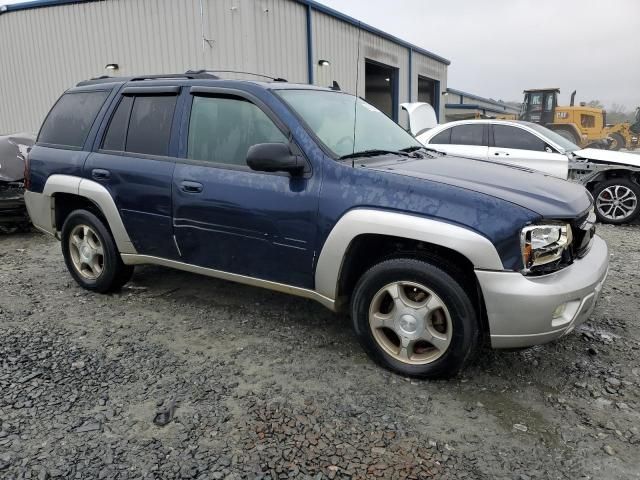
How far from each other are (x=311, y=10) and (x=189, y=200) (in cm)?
1069

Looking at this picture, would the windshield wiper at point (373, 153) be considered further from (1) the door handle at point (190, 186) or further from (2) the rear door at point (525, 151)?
(2) the rear door at point (525, 151)

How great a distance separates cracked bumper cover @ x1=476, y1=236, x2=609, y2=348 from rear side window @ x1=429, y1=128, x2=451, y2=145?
6.11m

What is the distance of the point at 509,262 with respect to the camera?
8.56 feet

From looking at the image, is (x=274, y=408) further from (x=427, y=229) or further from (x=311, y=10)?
(x=311, y=10)

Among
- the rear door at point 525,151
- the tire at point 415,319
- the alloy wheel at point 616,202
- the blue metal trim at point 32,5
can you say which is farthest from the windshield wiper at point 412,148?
the blue metal trim at point 32,5

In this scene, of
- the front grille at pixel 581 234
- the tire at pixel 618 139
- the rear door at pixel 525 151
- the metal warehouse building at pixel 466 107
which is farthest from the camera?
the metal warehouse building at pixel 466 107

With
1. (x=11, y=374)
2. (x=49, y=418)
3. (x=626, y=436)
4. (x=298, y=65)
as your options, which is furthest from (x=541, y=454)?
(x=298, y=65)

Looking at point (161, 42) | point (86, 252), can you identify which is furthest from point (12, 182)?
point (161, 42)

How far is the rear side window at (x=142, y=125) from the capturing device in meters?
3.84

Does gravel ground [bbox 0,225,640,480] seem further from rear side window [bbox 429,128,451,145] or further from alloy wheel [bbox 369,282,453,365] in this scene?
rear side window [bbox 429,128,451,145]

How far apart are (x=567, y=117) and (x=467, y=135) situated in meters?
15.3

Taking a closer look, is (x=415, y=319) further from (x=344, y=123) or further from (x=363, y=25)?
(x=363, y=25)

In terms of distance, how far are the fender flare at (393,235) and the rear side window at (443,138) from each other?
6131 millimetres

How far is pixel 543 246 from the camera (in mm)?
2666
